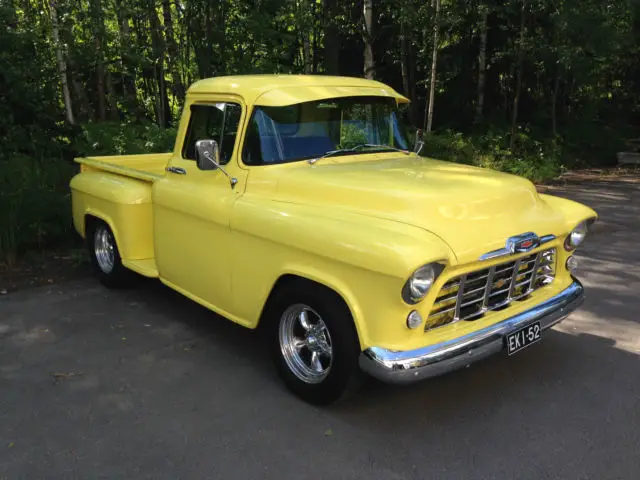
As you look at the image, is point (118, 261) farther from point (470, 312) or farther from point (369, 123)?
point (470, 312)

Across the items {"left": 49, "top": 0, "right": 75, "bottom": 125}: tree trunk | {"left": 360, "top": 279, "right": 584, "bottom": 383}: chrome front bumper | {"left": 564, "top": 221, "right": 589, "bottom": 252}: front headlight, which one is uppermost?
{"left": 49, "top": 0, "right": 75, "bottom": 125}: tree trunk

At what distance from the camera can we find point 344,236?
119 inches

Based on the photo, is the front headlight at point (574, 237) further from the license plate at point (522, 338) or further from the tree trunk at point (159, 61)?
the tree trunk at point (159, 61)

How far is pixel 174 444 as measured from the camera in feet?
9.89

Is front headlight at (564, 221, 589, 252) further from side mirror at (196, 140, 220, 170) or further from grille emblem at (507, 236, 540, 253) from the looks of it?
side mirror at (196, 140, 220, 170)

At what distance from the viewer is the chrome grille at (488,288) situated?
305 centimetres

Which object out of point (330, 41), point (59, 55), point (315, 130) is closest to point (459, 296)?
point (315, 130)

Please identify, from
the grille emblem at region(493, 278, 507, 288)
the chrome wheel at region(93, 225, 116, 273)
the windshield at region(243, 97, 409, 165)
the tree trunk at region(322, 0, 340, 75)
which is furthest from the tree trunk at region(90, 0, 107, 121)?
the grille emblem at region(493, 278, 507, 288)

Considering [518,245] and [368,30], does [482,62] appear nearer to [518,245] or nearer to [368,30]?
[368,30]

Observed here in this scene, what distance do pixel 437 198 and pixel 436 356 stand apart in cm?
90

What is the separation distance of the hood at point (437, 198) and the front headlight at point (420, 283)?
0.18 meters

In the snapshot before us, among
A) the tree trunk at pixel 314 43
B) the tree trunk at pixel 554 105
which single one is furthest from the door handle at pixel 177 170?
the tree trunk at pixel 554 105

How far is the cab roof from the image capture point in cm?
387

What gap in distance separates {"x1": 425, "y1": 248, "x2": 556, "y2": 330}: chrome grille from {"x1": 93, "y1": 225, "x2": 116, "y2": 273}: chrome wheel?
3.47 meters
